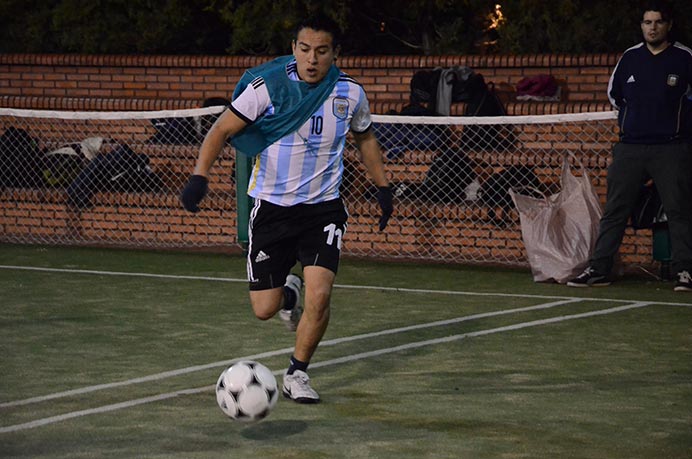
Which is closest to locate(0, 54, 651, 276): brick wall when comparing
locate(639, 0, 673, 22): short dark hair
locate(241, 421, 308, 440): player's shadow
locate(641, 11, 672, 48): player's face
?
locate(641, 11, 672, 48): player's face

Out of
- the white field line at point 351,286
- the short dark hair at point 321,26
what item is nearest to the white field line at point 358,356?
the white field line at point 351,286

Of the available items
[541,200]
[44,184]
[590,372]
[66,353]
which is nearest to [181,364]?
[66,353]

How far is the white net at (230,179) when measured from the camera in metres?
13.9

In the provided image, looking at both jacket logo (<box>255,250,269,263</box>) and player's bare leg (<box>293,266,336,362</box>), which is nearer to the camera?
player's bare leg (<box>293,266,336,362</box>)

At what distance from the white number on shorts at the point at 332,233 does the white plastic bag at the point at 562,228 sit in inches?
193

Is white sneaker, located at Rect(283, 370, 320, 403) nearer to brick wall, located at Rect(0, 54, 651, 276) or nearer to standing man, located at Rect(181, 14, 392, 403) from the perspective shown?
standing man, located at Rect(181, 14, 392, 403)

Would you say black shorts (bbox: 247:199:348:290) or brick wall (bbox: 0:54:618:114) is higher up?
brick wall (bbox: 0:54:618:114)

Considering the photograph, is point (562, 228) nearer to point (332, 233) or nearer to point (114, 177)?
point (332, 233)

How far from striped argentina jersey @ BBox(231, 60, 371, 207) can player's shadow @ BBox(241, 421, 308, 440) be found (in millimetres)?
1318

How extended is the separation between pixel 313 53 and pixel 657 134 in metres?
4.89

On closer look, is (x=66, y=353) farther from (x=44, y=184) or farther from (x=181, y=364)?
(x=44, y=184)

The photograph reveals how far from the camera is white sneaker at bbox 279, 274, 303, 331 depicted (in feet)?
27.7

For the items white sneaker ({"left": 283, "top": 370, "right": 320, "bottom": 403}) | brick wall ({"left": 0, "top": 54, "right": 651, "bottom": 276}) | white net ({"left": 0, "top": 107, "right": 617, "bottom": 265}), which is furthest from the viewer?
brick wall ({"left": 0, "top": 54, "right": 651, "bottom": 276})

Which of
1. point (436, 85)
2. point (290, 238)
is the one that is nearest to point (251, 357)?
point (290, 238)
